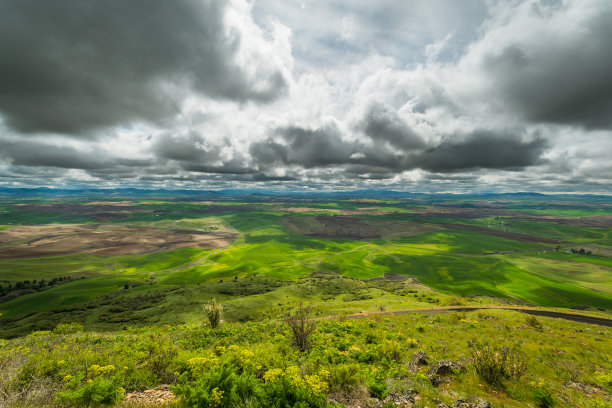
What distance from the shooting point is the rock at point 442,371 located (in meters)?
14.5

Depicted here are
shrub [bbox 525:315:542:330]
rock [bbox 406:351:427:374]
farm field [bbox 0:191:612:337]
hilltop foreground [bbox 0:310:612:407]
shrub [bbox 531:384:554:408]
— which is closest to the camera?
hilltop foreground [bbox 0:310:612:407]

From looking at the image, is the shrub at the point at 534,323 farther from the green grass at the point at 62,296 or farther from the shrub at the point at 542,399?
the green grass at the point at 62,296

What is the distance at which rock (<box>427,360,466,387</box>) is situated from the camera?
1447 cm

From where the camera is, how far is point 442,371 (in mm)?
15484

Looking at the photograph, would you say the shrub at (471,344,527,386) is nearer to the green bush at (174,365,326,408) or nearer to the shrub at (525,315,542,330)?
the green bush at (174,365,326,408)

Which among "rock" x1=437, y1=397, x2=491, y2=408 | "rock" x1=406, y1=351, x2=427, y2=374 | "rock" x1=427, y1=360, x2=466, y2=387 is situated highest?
"rock" x1=437, y1=397, x2=491, y2=408

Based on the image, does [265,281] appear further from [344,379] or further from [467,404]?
[467,404]

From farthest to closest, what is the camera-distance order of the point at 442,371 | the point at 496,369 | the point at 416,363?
the point at 416,363 < the point at 442,371 < the point at 496,369

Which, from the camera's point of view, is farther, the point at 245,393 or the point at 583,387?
the point at 583,387

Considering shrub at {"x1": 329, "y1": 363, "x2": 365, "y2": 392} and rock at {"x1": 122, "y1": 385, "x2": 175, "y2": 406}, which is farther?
shrub at {"x1": 329, "y1": 363, "x2": 365, "y2": 392}

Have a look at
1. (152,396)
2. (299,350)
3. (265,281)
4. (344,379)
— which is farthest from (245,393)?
(265,281)

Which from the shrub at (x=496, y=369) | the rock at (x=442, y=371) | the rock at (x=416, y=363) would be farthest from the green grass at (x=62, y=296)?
the shrub at (x=496, y=369)

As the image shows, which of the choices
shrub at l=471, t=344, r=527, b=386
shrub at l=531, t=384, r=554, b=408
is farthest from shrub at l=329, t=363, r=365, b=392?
shrub at l=531, t=384, r=554, b=408

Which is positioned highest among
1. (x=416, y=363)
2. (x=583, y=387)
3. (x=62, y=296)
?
(x=583, y=387)
